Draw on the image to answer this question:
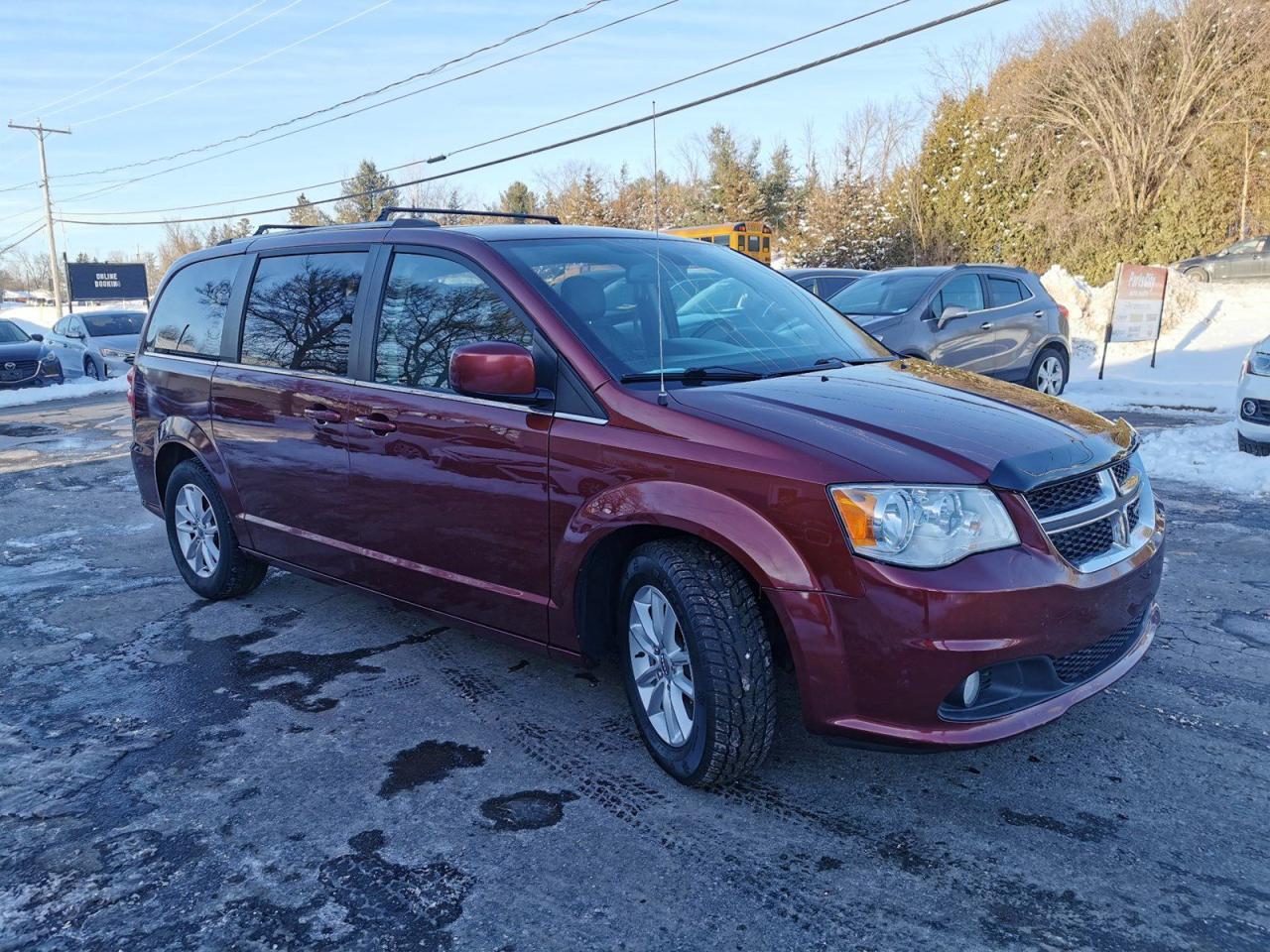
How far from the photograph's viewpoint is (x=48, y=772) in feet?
11.1

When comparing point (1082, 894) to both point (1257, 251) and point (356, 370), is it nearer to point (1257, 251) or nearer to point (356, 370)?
point (356, 370)

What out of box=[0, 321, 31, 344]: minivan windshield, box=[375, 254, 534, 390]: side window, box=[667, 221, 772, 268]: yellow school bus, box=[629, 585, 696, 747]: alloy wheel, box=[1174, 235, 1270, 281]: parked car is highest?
box=[667, 221, 772, 268]: yellow school bus

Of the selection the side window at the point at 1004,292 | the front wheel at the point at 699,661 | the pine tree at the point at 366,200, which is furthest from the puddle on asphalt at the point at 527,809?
the pine tree at the point at 366,200

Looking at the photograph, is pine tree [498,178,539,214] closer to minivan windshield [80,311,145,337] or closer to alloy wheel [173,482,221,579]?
minivan windshield [80,311,145,337]

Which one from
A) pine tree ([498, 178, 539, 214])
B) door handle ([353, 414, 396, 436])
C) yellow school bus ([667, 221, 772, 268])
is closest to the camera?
door handle ([353, 414, 396, 436])

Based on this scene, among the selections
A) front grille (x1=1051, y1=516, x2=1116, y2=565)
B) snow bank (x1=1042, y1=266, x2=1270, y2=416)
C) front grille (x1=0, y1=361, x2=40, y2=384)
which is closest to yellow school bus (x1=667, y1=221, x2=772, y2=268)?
snow bank (x1=1042, y1=266, x2=1270, y2=416)

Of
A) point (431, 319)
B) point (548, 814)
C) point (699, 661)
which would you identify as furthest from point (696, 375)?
point (548, 814)

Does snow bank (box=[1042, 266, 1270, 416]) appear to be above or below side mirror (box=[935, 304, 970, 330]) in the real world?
below

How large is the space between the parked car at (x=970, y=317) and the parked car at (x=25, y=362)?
1424cm

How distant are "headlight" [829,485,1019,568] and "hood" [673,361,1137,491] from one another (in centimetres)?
5

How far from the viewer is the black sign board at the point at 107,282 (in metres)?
46.2

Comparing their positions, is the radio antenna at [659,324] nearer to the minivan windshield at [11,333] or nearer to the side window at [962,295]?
the side window at [962,295]

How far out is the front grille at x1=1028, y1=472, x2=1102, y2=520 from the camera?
280 centimetres

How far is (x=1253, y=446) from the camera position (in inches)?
295
